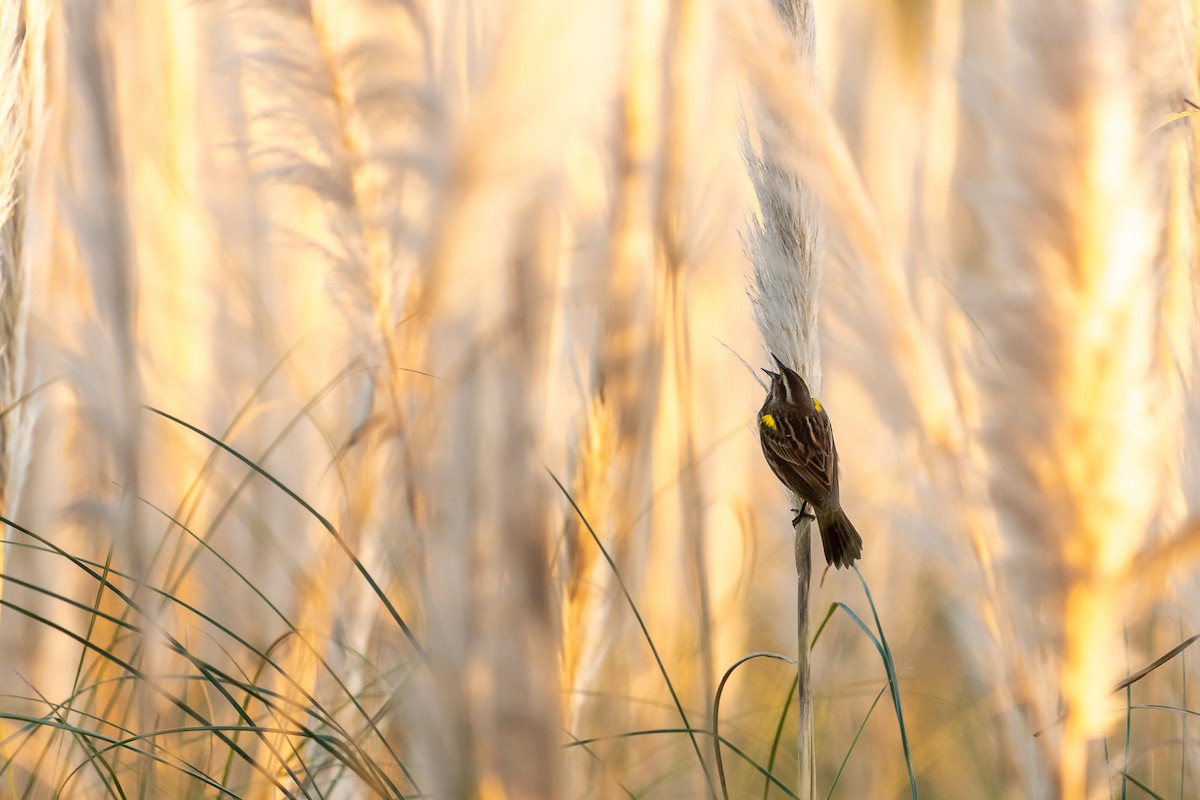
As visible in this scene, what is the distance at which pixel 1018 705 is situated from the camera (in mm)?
412

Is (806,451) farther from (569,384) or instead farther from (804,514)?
(569,384)

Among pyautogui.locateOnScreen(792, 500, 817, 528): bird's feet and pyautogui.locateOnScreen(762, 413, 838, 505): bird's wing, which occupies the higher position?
pyautogui.locateOnScreen(762, 413, 838, 505): bird's wing

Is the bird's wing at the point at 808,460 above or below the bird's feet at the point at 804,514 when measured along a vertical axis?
above

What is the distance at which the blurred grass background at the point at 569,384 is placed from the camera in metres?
0.37

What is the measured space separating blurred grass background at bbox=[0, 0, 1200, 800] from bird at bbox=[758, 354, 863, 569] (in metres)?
0.02

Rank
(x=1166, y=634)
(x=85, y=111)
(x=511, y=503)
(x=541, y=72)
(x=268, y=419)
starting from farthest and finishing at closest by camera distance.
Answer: (x=268, y=419)
(x=1166, y=634)
(x=85, y=111)
(x=541, y=72)
(x=511, y=503)

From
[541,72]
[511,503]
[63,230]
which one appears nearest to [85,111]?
[63,230]

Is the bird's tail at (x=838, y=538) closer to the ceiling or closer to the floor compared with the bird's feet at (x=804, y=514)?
closer to the floor

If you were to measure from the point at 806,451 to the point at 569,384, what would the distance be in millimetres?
288

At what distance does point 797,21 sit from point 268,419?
2.07 feet

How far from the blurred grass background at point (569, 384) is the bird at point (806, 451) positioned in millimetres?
25

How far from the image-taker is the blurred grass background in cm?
37

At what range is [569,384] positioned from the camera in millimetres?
682

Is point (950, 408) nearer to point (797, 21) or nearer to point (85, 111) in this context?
point (797, 21)
